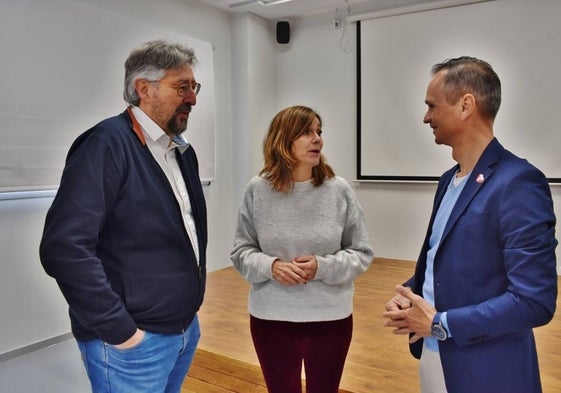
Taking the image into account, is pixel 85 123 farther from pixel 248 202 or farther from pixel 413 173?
pixel 413 173

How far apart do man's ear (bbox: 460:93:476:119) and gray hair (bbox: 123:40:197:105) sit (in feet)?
2.52

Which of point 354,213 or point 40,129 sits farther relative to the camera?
point 40,129

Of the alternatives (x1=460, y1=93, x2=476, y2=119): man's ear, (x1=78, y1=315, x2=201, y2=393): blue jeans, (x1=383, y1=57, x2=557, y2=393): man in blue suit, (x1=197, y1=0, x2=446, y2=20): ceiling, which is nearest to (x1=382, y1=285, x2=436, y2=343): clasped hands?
(x1=383, y1=57, x2=557, y2=393): man in blue suit

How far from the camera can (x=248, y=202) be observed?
69.6 inches

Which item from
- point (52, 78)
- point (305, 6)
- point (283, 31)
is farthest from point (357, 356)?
point (283, 31)

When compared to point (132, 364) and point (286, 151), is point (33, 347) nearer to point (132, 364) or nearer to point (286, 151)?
point (132, 364)

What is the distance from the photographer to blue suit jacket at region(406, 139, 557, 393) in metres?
1.06

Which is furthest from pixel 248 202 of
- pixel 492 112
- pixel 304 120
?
pixel 492 112

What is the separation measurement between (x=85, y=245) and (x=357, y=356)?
1.95m

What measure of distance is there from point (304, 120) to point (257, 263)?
1.74ft

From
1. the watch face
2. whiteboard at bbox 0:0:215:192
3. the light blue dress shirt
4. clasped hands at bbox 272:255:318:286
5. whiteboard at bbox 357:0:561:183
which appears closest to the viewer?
the watch face

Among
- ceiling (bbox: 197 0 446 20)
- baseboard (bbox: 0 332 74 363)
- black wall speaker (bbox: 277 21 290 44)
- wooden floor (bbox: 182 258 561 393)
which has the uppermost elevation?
ceiling (bbox: 197 0 446 20)

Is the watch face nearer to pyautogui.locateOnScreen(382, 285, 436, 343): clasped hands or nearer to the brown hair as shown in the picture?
pyautogui.locateOnScreen(382, 285, 436, 343): clasped hands

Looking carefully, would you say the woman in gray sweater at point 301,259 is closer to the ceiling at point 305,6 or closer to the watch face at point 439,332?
the watch face at point 439,332
